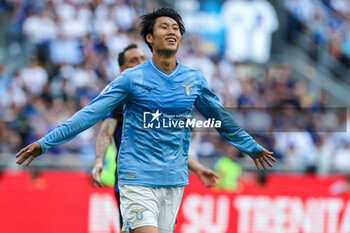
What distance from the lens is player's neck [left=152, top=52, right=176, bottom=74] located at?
5.56 m

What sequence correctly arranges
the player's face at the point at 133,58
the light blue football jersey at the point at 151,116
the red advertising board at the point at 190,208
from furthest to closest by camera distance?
1. the red advertising board at the point at 190,208
2. the player's face at the point at 133,58
3. the light blue football jersey at the point at 151,116

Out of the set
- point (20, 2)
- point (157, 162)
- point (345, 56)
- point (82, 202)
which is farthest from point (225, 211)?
point (345, 56)

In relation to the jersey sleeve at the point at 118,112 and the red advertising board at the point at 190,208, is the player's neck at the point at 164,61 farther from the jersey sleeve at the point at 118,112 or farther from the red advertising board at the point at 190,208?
the red advertising board at the point at 190,208

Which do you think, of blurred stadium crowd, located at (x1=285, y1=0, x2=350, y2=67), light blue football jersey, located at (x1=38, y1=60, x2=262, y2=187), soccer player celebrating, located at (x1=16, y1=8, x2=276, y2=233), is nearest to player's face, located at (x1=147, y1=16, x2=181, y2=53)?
soccer player celebrating, located at (x1=16, y1=8, x2=276, y2=233)

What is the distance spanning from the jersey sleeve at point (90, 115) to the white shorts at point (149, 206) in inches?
27.1

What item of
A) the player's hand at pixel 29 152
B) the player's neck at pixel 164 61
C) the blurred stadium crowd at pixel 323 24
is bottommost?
the player's hand at pixel 29 152

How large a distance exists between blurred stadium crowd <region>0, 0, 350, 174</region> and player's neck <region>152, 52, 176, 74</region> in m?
7.21

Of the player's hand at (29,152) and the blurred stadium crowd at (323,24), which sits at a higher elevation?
the blurred stadium crowd at (323,24)

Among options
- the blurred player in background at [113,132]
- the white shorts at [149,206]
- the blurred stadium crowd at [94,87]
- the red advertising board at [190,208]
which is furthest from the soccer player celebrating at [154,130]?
the blurred stadium crowd at [94,87]

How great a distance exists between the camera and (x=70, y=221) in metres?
10.5

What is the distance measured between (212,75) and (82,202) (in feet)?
22.9

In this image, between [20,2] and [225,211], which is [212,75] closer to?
[20,2]

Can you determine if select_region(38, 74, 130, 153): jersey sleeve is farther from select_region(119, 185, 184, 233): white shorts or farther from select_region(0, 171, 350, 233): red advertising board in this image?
select_region(0, 171, 350, 233): red advertising board

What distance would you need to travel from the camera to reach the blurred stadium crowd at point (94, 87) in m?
13.4
